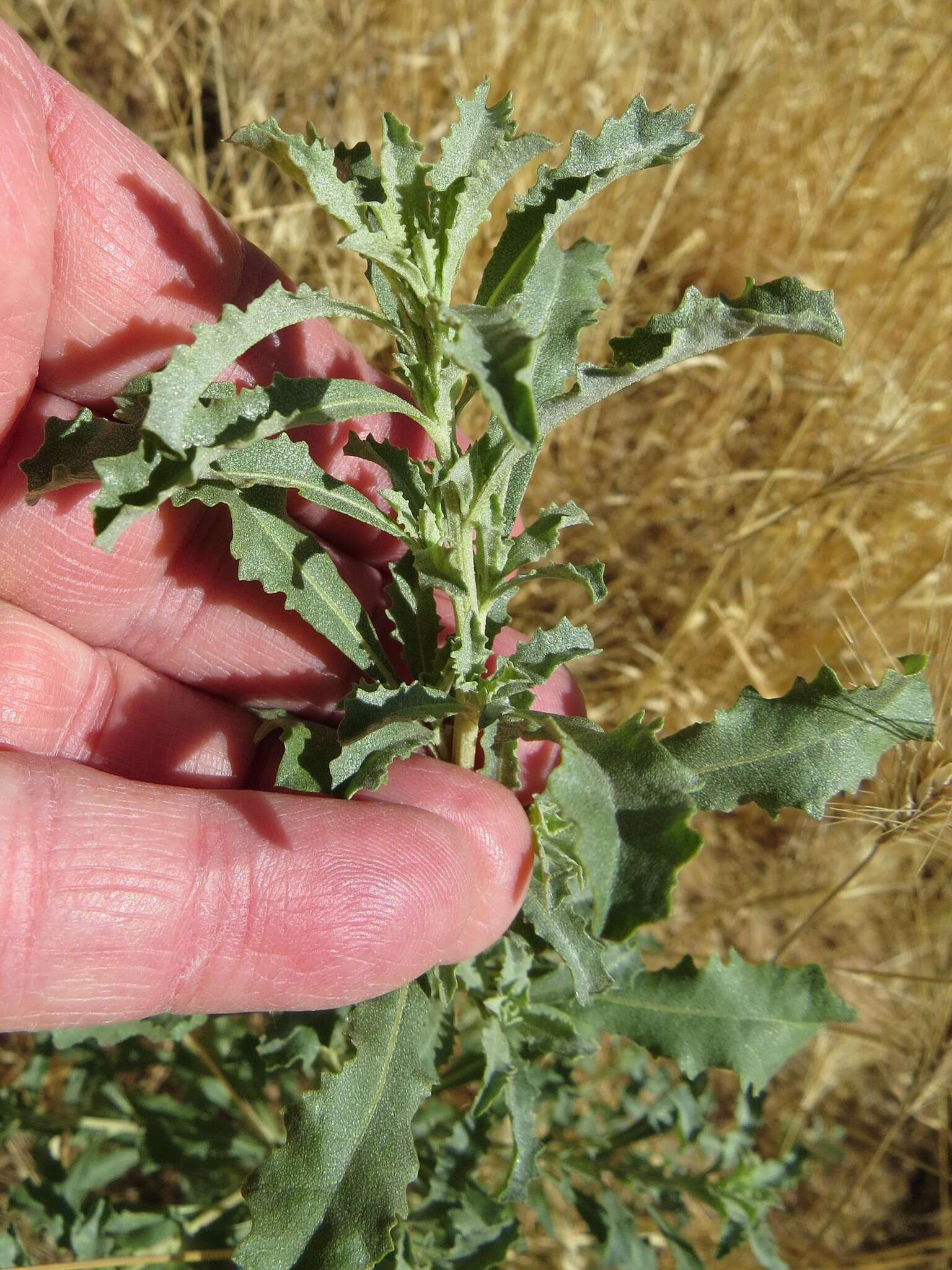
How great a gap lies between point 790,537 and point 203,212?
272 cm

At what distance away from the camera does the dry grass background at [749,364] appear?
3.84 meters

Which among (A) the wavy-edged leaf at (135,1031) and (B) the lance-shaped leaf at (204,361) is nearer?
(B) the lance-shaped leaf at (204,361)

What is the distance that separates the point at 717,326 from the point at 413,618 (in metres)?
0.79

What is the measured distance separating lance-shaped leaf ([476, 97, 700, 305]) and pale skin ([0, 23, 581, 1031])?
0.64 m

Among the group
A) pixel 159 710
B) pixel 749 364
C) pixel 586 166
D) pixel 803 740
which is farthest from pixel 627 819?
pixel 749 364

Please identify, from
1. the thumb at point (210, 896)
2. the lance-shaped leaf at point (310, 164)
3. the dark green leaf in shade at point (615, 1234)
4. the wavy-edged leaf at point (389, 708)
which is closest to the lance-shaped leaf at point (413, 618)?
the wavy-edged leaf at point (389, 708)

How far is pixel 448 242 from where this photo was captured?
1.64 m

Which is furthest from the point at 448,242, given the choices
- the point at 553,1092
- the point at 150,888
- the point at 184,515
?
→ the point at 553,1092

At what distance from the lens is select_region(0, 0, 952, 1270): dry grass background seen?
3.84 m

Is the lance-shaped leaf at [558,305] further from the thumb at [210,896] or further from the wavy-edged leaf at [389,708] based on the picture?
the thumb at [210,896]

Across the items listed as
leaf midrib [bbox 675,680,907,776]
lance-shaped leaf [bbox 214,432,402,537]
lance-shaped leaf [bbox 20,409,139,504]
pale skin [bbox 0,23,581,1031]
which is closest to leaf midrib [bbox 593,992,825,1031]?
pale skin [bbox 0,23,581,1031]

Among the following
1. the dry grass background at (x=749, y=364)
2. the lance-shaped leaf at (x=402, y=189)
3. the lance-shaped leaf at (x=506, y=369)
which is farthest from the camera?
the dry grass background at (x=749, y=364)

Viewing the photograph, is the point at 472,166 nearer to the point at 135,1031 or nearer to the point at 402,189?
the point at 402,189

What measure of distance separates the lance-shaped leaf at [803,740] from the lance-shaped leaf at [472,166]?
0.94m
